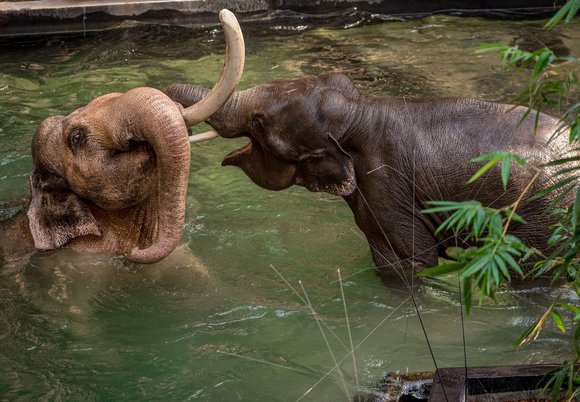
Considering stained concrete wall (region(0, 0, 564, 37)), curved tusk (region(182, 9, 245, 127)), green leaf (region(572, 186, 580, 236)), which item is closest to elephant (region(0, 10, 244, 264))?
curved tusk (region(182, 9, 245, 127))

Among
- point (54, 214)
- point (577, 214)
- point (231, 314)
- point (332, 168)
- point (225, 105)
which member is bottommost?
point (231, 314)

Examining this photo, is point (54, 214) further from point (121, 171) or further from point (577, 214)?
point (577, 214)

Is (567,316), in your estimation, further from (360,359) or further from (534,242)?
Answer: (360,359)

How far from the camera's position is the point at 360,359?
579cm

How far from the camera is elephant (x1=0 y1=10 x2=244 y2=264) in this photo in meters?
5.27

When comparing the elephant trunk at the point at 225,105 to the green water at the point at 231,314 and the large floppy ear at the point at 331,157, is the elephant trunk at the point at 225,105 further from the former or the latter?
the green water at the point at 231,314

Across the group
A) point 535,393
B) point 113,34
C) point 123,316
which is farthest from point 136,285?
point 113,34

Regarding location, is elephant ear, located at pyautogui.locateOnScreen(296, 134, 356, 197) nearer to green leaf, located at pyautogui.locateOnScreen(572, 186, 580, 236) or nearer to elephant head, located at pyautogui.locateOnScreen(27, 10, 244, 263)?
elephant head, located at pyautogui.locateOnScreen(27, 10, 244, 263)

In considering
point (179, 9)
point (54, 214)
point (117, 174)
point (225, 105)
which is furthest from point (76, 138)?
point (179, 9)

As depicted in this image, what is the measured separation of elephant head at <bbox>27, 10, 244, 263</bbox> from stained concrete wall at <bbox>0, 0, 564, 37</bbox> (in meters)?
6.25

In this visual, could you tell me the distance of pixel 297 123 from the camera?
5.98m

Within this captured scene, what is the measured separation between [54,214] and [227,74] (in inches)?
66.1

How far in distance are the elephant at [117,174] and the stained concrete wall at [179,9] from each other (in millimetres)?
5853

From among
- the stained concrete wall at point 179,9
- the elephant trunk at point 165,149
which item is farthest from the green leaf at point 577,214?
the stained concrete wall at point 179,9
